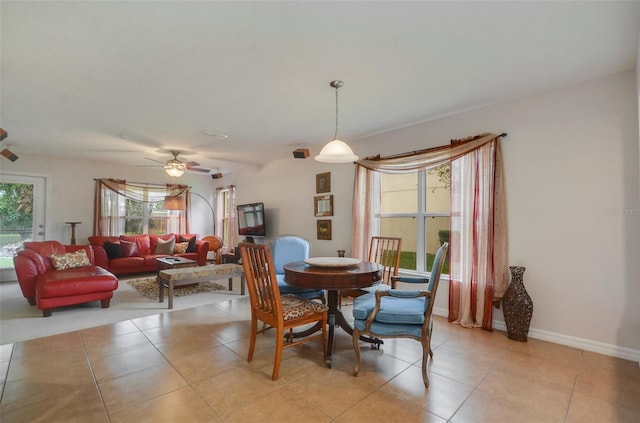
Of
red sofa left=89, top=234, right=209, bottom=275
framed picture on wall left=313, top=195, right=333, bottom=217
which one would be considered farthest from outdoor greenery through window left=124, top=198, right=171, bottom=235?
framed picture on wall left=313, top=195, right=333, bottom=217

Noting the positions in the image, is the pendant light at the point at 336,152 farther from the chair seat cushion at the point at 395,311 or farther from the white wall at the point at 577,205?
the white wall at the point at 577,205

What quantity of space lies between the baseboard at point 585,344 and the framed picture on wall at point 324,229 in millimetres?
2736

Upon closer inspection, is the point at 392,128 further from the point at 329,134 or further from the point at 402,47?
the point at 402,47

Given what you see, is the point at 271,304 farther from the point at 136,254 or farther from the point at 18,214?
the point at 18,214

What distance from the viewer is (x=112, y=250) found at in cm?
575

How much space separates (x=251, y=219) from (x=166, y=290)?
231cm

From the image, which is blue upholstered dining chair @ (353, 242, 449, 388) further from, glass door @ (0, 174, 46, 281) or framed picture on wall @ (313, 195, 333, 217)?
glass door @ (0, 174, 46, 281)

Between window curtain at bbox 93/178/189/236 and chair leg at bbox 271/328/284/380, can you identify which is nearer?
chair leg at bbox 271/328/284/380

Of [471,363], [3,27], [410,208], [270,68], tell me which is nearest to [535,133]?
[410,208]

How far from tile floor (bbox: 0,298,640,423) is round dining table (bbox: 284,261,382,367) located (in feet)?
1.04

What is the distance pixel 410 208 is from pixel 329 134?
64.7 inches

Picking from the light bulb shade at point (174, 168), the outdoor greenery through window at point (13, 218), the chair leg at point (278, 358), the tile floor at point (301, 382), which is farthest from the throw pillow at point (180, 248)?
the chair leg at point (278, 358)

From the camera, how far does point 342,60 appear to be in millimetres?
2385

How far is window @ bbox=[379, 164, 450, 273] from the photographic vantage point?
150 inches
